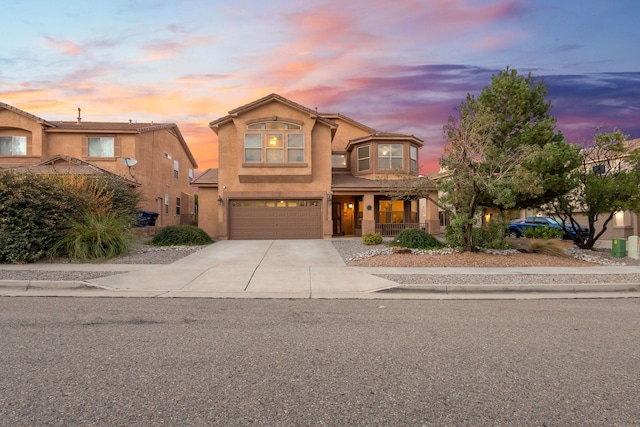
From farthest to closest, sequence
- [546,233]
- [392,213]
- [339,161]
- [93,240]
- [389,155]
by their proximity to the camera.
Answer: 1. [339,161]
2. [389,155]
3. [392,213]
4. [546,233]
5. [93,240]

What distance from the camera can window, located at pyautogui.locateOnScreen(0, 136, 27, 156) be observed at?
24.5 m

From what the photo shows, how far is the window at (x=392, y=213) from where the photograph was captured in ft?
80.5

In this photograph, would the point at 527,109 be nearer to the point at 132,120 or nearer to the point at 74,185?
the point at 74,185

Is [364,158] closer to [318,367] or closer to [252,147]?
[252,147]

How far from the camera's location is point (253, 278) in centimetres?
1010

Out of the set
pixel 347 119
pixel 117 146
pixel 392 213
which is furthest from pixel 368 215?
pixel 117 146

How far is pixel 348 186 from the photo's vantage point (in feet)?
75.5

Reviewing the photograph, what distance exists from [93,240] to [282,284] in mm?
7559

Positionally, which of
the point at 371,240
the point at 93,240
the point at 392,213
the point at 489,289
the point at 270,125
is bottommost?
the point at 489,289

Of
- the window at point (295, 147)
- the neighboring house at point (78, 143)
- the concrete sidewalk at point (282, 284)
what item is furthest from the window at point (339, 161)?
the concrete sidewalk at point (282, 284)

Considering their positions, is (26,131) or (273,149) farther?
(26,131)

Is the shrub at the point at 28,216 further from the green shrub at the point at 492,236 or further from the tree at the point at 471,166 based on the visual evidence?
the green shrub at the point at 492,236

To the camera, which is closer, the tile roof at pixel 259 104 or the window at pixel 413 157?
the tile roof at pixel 259 104

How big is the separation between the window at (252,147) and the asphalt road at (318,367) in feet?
53.0
